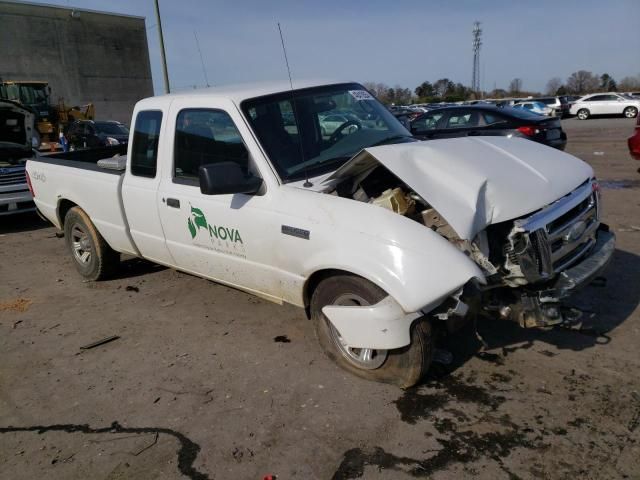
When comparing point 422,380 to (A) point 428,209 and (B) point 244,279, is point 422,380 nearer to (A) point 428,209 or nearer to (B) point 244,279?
(A) point 428,209

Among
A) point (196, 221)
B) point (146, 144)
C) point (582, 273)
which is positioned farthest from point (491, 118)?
point (196, 221)

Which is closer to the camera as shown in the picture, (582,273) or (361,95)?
(582,273)

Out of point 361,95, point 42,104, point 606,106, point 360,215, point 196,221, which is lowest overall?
point 196,221

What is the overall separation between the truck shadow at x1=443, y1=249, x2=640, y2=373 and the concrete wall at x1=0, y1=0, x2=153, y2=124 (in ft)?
165

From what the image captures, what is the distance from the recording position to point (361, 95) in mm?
4719

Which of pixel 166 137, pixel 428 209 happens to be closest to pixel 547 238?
pixel 428 209

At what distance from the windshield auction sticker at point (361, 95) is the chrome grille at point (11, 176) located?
266 inches

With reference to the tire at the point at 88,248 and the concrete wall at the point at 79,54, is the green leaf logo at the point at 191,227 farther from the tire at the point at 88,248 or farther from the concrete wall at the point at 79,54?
the concrete wall at the point at 79,54

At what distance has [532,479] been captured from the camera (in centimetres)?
253

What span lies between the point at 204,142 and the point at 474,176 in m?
2.16

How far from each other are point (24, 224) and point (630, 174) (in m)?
11.8

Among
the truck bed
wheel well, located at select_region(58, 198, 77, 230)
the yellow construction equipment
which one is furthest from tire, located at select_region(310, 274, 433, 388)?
the yellow construction equipment

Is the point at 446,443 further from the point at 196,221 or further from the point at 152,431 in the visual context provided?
the point at 196,221

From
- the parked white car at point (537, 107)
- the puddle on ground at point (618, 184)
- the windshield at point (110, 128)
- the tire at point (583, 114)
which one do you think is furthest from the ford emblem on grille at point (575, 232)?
the tire at point (583, 114)
